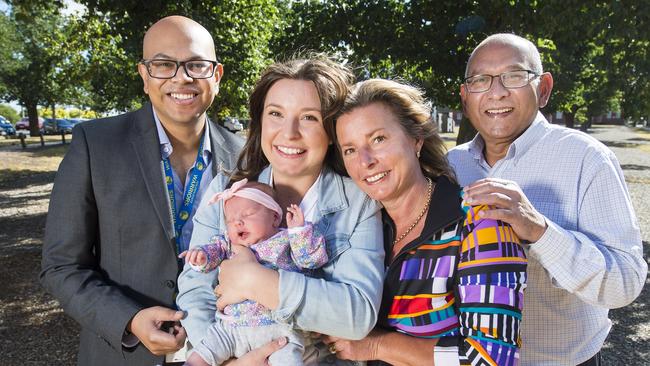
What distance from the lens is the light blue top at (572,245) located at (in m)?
2.34

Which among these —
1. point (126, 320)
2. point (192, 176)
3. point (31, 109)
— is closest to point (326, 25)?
point (192, 176)

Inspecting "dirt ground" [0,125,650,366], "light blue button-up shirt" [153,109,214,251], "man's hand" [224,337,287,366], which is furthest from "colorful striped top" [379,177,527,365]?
"dirt ground" [0,125,650,366]

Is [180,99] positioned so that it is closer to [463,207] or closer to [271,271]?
[271,271]

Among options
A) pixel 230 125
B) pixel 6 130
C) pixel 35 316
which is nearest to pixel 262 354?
pixel 35 316

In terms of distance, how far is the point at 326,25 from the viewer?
33.4 feet

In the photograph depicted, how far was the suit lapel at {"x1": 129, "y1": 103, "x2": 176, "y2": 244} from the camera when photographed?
2.69 meters

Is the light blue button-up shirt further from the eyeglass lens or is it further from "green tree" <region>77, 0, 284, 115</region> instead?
"green tree" <region>77, 0, 284, 115</region>

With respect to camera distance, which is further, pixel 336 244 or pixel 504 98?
pixel 504 98

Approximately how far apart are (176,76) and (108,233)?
97cm

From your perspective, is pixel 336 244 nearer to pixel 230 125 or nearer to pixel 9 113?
pixel 230 125

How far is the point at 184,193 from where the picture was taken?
9.77 ft

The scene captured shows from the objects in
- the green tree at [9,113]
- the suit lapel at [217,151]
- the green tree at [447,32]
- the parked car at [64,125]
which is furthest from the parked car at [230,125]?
the green tree at [9,113]

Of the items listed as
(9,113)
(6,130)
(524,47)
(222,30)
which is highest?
(222,30)

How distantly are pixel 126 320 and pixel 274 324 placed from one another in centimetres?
81
